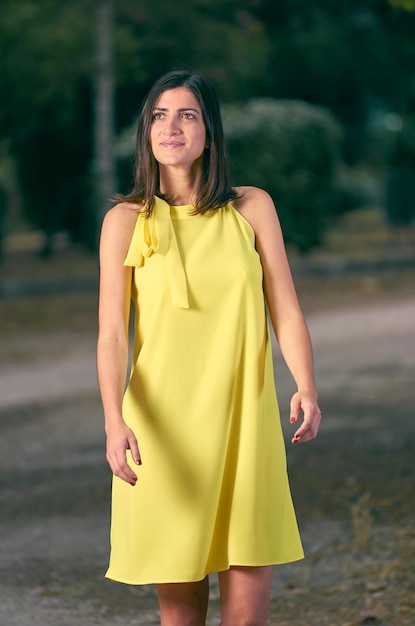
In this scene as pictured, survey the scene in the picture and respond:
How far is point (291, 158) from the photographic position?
69.9 feet

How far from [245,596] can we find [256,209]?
926mm

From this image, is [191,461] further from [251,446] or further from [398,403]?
[398,403]

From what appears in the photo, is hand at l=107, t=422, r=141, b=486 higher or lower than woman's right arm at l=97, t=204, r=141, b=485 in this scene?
lower

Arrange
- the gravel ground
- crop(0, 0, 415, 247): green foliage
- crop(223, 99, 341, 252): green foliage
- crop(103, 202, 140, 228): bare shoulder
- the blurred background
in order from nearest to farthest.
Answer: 1. crop(103, 202, 140, 228): bare shoulder
2. the gravel ground
3. the blurred background
4. crop(0, 0, 415, 247): green foliage
5. crop(223, 99, 341, 252): green foliage

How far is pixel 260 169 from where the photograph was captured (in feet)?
68.3

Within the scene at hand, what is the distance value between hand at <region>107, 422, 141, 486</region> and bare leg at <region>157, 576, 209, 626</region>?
375 mm

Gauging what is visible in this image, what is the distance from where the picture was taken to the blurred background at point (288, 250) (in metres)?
5.62

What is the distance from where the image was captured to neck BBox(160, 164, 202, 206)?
332 centimetres

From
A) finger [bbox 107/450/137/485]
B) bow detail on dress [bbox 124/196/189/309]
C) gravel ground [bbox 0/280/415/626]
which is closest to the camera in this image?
finger [bbox 107/450/137/485]

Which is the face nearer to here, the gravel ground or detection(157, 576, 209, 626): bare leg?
detection(157, 576, 209, 626): bare leg

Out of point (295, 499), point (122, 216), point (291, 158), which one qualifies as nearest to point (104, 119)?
point (291, 158)

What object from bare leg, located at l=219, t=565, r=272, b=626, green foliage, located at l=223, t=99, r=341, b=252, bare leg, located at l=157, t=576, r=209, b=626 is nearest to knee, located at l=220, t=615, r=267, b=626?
bare leg, located at l=219, t=565, r=272, b=626

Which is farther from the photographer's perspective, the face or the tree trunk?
the tree trunk

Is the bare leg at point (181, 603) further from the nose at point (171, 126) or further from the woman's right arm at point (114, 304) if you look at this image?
the nose at point (171, 126)
